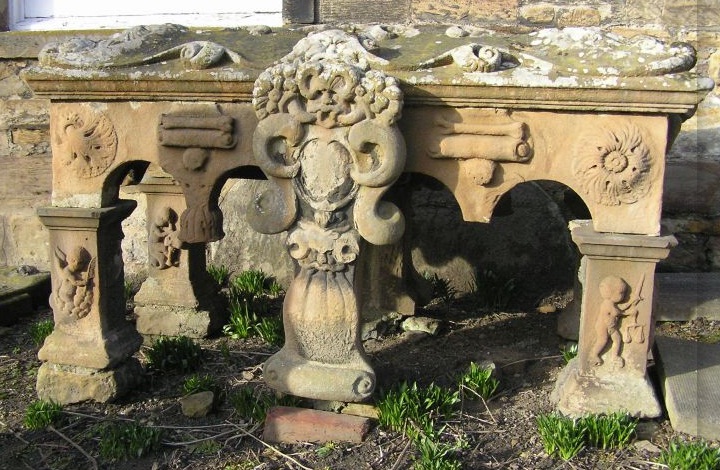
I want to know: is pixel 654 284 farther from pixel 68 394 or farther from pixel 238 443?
pixel 68 394

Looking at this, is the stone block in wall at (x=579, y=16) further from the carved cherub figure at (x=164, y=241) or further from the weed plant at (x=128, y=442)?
the weed plant at (x=128, y=442)

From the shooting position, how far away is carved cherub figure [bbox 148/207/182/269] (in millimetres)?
4352

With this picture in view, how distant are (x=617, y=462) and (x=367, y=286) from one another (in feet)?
6.04

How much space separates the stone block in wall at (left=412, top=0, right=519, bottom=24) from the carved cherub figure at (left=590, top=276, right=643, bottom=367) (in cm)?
258

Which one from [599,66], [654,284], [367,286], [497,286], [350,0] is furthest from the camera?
[350,0]

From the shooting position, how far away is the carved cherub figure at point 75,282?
3.38m

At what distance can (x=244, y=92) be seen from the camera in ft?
10.1

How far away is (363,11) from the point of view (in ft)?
16.8

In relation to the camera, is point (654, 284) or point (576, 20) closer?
point (654, 284)

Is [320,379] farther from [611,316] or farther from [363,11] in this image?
[363,11]

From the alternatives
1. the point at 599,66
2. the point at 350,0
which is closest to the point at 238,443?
the point at 599,66

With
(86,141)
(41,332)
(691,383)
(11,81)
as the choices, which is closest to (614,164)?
(691,383)

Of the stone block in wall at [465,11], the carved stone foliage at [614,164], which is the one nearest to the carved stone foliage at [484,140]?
the carved stone foliage at [614,164]

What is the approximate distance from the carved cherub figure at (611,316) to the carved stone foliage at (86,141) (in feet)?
7.11
